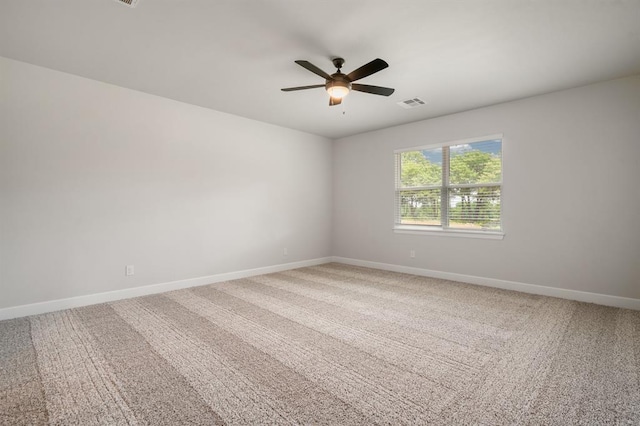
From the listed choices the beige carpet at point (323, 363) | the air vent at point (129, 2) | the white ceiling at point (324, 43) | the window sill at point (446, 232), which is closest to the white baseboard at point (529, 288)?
the beige carpet at point (323, 363)

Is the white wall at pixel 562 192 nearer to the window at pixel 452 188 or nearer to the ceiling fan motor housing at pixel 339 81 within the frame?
the window at pixel 452 188

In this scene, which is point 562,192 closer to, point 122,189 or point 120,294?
point 122,189

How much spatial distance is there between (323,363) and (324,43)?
2.79 meters

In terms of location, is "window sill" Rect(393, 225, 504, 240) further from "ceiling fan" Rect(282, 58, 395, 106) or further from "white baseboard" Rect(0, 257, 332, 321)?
"ceiling fan" Rect(282, 58, 395, 106)

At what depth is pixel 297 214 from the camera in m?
6.12

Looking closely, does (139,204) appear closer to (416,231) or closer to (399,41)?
(399,41)

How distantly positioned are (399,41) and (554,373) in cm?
297

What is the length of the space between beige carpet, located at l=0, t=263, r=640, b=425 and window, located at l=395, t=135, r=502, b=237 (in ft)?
4.75

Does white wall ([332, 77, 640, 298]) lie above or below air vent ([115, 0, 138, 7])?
below

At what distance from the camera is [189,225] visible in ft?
15.1

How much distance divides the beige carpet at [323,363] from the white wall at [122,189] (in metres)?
0.61

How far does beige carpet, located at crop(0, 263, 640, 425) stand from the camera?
5.81ft

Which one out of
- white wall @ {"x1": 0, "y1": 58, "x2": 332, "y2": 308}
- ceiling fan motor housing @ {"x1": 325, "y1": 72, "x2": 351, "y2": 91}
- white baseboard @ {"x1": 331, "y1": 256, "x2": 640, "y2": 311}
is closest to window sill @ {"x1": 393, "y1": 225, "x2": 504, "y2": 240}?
white baseboard @ {"x1": 331, "y1": 256, "x2": 640, "y2": 311}

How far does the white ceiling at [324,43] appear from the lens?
2.40 m
